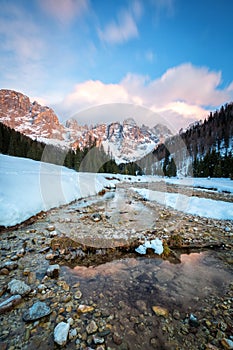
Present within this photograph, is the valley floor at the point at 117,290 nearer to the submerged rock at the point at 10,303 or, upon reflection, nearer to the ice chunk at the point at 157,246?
the submerged rock at the point at 10,303

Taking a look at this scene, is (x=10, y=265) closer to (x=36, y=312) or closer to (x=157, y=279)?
(x=36, y=312)

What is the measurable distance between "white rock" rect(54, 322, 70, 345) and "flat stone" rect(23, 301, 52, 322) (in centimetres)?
37

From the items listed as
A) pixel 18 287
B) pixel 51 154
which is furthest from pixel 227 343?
pixel 51 154

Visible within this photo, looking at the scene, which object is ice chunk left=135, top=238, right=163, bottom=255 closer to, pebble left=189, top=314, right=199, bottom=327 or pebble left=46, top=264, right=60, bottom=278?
pebble left=189, top=314, right=199, bottom=327

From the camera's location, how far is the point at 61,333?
88.0 inches

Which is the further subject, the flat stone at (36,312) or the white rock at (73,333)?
the flat stone at (36,312)

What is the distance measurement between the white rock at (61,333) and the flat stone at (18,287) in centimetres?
112

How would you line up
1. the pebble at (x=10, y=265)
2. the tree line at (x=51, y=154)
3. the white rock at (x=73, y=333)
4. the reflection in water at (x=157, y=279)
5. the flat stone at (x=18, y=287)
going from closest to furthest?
the white rock at (x=73, y=333)
the flat stone at (x=18, y=287)
the reflection in water at (x=157, y=279)
the pebble at (x=10, y=265)
the tree line at (x=51, y=154)

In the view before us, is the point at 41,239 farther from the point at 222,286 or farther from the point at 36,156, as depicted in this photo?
the point at 36,156

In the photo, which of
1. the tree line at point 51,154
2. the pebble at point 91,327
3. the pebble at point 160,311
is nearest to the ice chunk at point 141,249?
the pebble at point 160,311

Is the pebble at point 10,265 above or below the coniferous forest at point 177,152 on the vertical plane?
below

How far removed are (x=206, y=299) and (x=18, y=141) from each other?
6040cm

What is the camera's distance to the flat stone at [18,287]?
2.98 m

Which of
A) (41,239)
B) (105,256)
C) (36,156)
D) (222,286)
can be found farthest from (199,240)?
(36,156)
